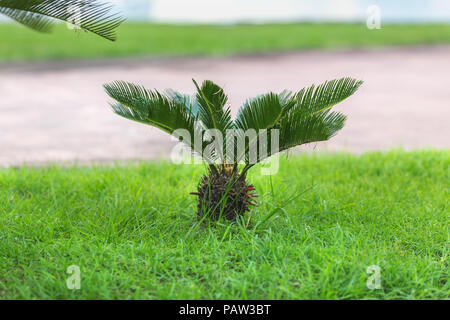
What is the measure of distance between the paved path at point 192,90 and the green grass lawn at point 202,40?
0.62m

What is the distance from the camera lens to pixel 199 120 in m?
4.27

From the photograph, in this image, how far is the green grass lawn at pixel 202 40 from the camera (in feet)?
45.4

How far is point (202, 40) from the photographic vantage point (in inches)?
634

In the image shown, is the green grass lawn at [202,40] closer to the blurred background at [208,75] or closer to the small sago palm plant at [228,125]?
the blurred background at [208,75]

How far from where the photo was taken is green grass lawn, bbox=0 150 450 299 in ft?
11.1

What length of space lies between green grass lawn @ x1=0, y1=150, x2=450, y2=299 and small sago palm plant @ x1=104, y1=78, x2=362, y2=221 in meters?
0.28

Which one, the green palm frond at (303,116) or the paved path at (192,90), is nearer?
the green palm frond at (303,116)

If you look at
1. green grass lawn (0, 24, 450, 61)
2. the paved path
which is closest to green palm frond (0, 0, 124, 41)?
the paved path

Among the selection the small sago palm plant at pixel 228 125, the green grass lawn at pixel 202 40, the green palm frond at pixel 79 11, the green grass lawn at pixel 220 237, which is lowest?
the green grass lawn at pixel 220 237

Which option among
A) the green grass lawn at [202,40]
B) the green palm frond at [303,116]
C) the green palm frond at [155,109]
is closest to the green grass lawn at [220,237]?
the green palm frond at [303,116]

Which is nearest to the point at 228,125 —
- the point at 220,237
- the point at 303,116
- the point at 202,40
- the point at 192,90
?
the point at 303,116

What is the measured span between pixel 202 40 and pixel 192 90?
5.80m

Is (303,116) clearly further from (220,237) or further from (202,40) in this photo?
(202,40)

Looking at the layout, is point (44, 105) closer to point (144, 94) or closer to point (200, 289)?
point (144, 94)
